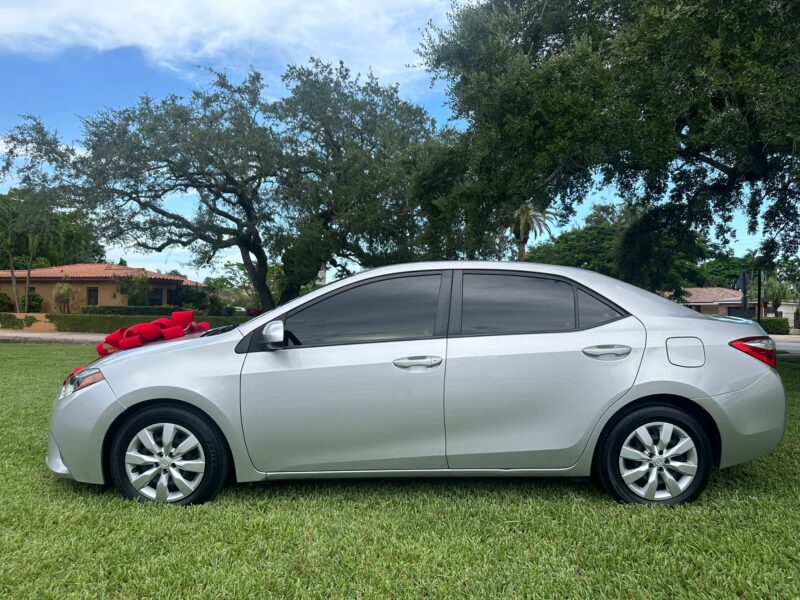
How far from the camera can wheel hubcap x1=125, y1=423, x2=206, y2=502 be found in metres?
3.82

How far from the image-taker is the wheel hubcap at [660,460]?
379 cm

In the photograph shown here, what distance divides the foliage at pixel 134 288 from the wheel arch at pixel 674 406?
38.8m

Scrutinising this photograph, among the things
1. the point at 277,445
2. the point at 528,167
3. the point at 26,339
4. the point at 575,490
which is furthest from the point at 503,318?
the point at 26,339

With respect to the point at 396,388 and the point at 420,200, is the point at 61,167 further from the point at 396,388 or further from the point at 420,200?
the point at 396,388

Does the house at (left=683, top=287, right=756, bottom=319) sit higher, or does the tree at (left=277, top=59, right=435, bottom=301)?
the tree at (left=277, top=59, right=435, bottom=301)

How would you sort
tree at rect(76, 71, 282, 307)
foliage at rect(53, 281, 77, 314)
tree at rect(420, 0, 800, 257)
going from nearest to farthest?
tree at rect(420, 0, 800, 257) < tree at rect(76, 71, 282, 307) < foliage at rect(53, 281, 77, 314)

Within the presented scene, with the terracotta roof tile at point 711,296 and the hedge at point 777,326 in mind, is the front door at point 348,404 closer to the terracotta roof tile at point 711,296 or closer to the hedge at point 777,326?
the hedge at point 777,326

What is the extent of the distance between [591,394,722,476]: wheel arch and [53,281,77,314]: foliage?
43.9 meters

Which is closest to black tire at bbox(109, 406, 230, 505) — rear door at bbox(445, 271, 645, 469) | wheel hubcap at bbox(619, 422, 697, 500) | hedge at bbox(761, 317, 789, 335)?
rear door at bbox(445, 271, 645, 469)

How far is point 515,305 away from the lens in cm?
403

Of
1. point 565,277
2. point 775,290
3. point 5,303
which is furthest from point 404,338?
point 775,290

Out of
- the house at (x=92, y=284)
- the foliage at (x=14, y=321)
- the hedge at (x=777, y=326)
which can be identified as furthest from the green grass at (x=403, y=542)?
the hedge at (x=777, y=326)

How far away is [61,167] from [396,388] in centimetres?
2460

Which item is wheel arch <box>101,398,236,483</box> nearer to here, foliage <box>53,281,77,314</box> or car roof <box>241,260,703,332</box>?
car roof <box>241,260,703,332</box>
